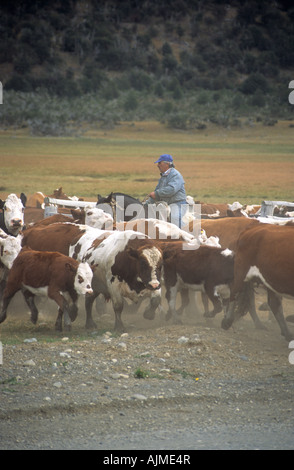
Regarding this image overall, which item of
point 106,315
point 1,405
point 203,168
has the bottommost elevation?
point 203,168

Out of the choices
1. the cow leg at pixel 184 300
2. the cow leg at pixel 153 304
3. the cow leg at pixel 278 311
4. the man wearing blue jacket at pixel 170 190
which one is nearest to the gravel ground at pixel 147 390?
the cow leg at pixel 278 311

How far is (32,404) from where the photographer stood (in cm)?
675

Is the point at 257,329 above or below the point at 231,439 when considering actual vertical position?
below

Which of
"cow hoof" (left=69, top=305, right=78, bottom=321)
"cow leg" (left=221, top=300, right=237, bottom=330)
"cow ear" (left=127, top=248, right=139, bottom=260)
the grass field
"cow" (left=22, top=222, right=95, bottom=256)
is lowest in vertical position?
the grass field

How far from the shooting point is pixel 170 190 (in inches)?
506

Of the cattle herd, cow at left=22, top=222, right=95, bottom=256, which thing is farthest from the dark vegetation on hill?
the cattle herd

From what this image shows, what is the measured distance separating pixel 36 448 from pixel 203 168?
4381cm

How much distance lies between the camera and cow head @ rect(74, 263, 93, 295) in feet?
31.9

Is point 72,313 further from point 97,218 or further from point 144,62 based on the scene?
point 144,62

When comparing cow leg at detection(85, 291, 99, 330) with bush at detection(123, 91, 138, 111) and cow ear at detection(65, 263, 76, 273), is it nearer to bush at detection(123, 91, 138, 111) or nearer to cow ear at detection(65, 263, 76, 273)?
cow ear at detection(65, 263, 76, 273)

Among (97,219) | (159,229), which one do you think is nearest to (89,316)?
(159,229)

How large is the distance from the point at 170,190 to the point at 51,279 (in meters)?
3.54
